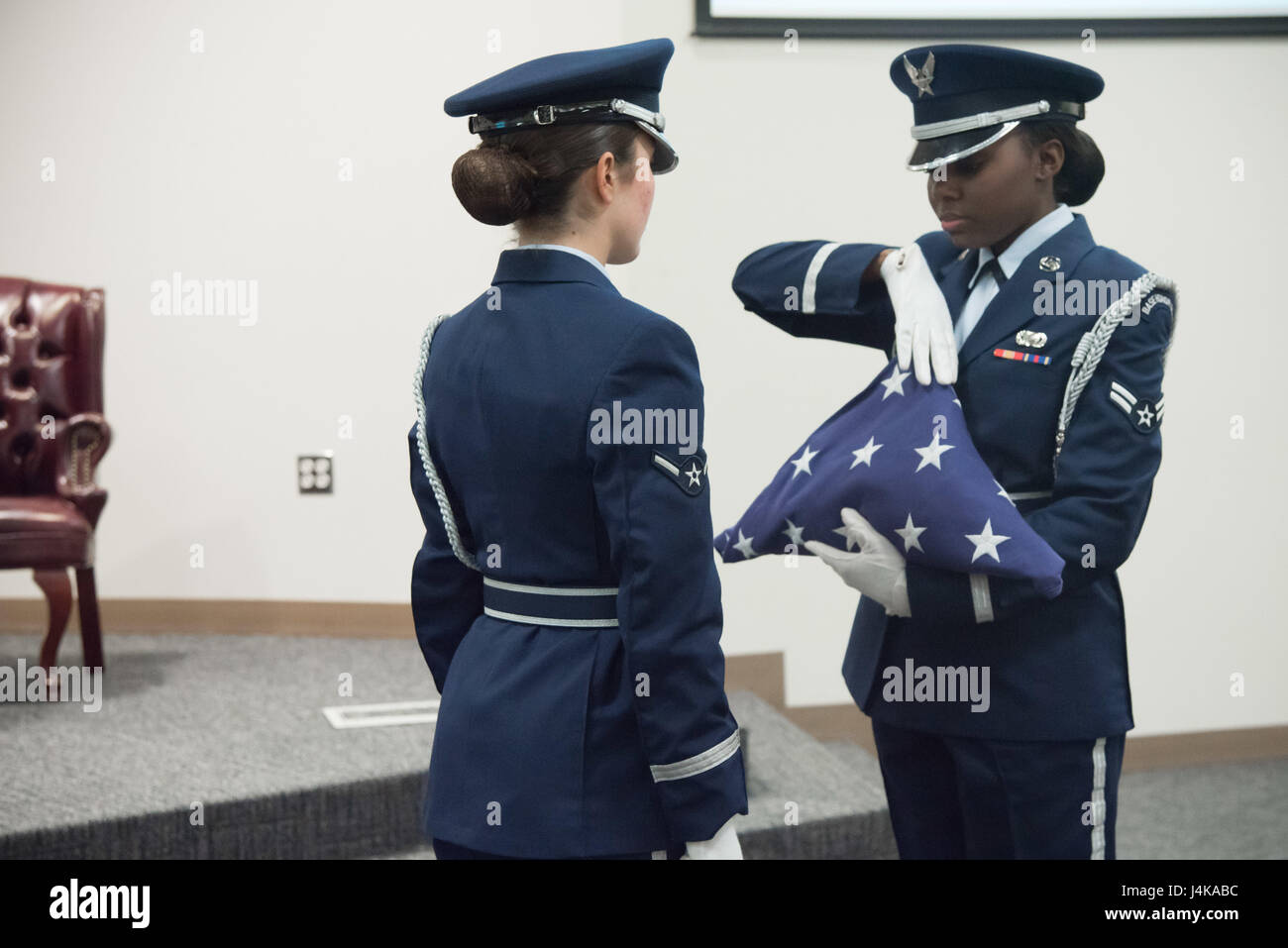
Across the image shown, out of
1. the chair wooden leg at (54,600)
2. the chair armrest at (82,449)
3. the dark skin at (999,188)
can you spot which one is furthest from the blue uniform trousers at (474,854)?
the chair armrest at (82,449)

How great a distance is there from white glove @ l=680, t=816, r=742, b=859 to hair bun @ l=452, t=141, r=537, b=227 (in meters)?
0.63

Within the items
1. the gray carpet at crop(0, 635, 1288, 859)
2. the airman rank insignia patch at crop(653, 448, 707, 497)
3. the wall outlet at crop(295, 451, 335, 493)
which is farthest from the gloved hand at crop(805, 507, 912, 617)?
the wall outlet at crop(295, 451, 335, 493)

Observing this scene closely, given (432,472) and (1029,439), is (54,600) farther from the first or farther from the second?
(1029,439)

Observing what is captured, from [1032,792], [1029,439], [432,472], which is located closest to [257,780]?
[432,472]

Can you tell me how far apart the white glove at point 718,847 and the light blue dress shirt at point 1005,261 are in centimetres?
66

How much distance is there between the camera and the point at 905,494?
4.58 feet

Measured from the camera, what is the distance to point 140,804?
2.36 m

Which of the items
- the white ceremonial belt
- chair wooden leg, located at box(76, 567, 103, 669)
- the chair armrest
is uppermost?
the white ceremonial belt

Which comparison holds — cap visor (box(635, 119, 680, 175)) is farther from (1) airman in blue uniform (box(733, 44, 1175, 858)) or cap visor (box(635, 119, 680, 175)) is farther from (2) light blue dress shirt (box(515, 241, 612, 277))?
(1) airman in blue uniform (box(733, 44, 1175, 858))

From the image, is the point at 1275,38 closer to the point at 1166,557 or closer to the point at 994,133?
the point at 1166,557

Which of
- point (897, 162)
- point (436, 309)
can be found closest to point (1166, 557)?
point (897, 162)

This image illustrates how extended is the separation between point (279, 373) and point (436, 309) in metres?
0.54

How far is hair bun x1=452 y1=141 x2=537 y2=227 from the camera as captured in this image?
118 cm

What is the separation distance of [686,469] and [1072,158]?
2.28ft
